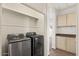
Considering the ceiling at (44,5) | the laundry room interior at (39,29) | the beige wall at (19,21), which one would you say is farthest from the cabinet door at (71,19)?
the beige wall at (19,21)

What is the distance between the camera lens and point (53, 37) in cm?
130

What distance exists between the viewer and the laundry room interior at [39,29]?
108 cm

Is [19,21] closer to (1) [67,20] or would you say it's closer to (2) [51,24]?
(2) [51,24]

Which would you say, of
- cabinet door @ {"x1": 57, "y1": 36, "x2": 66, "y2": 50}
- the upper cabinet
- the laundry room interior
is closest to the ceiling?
the laundry room interior

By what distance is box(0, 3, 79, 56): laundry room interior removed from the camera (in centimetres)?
108

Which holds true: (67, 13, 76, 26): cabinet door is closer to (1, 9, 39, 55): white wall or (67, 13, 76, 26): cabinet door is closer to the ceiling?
the ceiling

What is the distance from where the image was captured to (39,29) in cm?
122

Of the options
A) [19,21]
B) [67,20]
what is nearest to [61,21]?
[67,20]

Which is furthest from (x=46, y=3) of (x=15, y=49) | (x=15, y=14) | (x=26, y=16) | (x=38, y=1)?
(x=15, y=49)

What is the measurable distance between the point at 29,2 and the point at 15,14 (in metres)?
0.23

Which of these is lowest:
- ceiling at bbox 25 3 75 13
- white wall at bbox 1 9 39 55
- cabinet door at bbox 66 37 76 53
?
cabinet door at bbox 66 37 76 53

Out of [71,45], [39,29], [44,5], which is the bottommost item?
[71,45]

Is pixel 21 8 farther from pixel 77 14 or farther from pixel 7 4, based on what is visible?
pixel 77 14

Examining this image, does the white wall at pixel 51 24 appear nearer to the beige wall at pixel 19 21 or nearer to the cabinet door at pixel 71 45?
the beige wall at pixel 19 21
